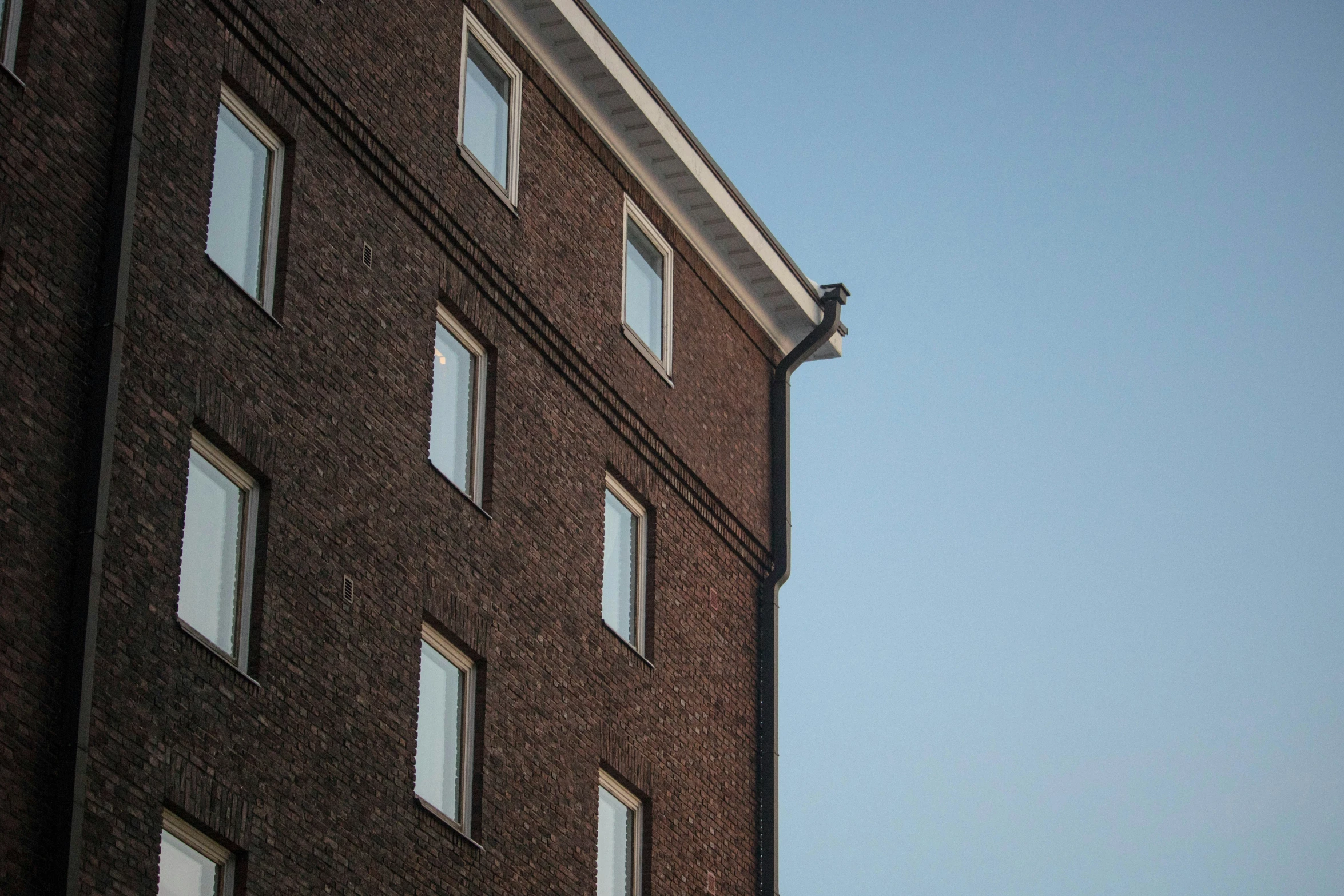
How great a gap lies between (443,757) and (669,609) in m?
6.18

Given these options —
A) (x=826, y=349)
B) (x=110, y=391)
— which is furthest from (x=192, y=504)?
(x=826, y=349)

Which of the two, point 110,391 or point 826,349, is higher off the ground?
point 826,349

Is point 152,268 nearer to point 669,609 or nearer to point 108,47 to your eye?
point 108,47

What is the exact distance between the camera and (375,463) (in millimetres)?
Result: 22359

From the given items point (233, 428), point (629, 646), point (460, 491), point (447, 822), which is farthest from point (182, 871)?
point (629, 646)

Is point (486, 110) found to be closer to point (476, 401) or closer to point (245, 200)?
point (476, 401)

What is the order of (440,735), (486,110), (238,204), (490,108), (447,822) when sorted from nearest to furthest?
(238,204), (447,822), (440,735), (486,110), (490,108)

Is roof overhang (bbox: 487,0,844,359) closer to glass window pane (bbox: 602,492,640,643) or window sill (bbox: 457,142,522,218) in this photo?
window sill (bbox: 457,142,522,218)

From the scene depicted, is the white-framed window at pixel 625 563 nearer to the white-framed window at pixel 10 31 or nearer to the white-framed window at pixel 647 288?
the white-framed window at pixel 647 288

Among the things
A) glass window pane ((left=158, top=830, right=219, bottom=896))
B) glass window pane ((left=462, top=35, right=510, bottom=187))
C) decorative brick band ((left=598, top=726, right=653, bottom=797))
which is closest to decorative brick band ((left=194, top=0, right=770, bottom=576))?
glass window pane ((left=462, top=35, right=510, bottom=187))

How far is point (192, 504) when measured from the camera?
19641 mm

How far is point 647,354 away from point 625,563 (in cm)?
303

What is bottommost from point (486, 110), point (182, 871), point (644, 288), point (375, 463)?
point (182, 871)

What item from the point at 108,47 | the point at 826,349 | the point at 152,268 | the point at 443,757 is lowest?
the point at 443,757
